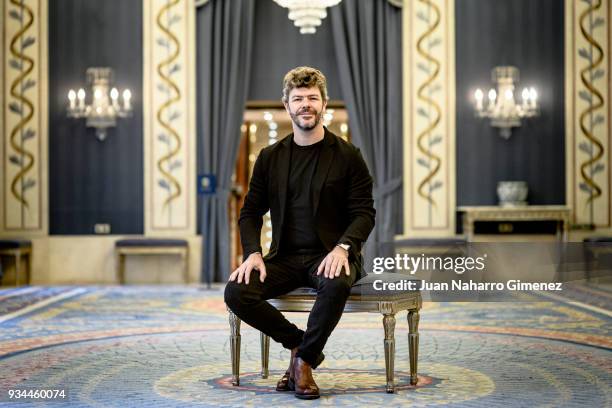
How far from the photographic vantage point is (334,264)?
3877mm

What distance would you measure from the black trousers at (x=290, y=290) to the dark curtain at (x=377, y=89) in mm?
6645

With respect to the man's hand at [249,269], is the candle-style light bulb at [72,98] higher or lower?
higher

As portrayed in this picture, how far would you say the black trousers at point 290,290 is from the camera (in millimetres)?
3799

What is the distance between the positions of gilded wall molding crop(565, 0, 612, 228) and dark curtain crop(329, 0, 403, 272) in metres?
1.93

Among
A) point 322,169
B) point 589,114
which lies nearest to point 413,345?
point 322,169

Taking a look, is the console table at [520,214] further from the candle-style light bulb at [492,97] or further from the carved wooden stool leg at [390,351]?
the carved wooden stool leg at [390,351]

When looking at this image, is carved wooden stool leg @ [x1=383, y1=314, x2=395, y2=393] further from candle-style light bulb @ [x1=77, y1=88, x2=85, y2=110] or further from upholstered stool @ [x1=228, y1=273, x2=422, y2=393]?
candle-style light bulb @ [x1=77, y1=88, x2=85, y2=110]

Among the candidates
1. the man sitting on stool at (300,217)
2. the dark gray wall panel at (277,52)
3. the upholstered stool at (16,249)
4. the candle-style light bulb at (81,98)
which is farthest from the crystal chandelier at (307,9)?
the upholstered stool at (16,249)

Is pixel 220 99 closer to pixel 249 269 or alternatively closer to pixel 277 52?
pixel 277 52

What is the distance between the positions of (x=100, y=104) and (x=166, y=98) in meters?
0.75

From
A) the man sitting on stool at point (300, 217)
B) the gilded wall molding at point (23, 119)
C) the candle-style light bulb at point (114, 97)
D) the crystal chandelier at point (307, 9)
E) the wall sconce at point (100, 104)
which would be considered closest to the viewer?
the man sitting on stool at point (300, 217)

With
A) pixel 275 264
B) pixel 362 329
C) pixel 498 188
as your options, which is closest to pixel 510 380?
pixel 275 264

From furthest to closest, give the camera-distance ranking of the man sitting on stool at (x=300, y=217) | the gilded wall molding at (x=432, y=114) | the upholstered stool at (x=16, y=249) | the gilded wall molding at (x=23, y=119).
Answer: the gilded wall molding at (x=432, y=114)
the gilded wall molding at (x=23, y=119)
the upholstered stool at (x=16, y=249)
the man sitting on stool at (x=300, y=217)

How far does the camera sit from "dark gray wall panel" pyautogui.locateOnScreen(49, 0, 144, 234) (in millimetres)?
10812
